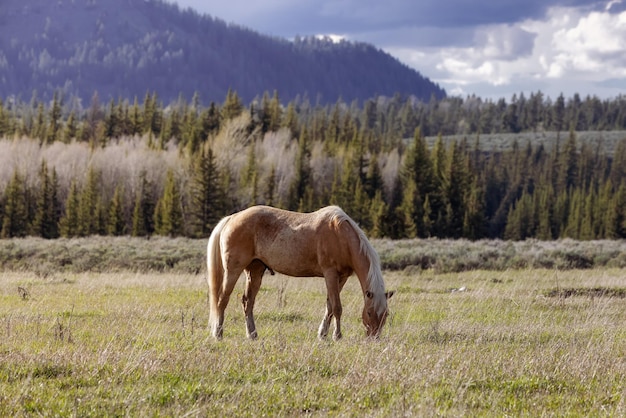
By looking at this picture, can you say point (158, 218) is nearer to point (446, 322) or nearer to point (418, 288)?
point (418, 288)

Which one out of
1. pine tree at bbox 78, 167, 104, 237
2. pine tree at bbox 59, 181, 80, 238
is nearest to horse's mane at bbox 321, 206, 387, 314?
pine tree at bbox 78, 167, 104, 237

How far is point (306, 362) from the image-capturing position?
23.4ft

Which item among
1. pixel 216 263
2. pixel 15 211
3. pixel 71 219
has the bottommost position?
pixel 71 219

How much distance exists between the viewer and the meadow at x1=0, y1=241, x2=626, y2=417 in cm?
575

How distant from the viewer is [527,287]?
55.3 ft

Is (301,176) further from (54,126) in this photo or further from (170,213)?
(54,126)

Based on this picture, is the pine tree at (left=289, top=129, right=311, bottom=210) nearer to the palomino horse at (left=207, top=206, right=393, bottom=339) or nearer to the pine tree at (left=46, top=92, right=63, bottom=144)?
the pine tree at (left=46, top=92, right=63, bottom=144)

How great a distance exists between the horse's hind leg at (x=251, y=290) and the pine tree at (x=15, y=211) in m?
55.2

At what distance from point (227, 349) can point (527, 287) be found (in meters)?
10.9

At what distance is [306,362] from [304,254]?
9.06 feet

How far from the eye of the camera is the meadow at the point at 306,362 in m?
5.75

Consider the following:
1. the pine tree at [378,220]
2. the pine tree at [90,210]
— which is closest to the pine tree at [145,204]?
the pine tree at [90,210]

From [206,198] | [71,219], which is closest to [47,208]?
[71,219]

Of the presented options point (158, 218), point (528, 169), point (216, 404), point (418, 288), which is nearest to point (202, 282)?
point (418, 288)
